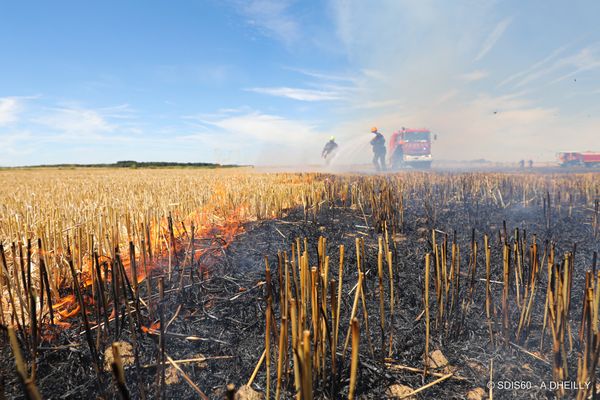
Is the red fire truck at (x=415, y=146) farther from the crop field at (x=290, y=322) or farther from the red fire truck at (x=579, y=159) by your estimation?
the crop field at (x=290, y=322)

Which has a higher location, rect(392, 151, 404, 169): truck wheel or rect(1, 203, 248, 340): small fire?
rect(392, 151, 404, 169): truck wheel

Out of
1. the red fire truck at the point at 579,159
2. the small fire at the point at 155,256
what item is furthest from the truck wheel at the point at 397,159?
the small fire at the point at 155,256

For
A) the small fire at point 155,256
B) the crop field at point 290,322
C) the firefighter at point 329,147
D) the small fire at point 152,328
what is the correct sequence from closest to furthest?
the crop field at point 290,322 < the small fire at point 152,328 < the small fire at point 155,256 < the firefighter at point 329,147

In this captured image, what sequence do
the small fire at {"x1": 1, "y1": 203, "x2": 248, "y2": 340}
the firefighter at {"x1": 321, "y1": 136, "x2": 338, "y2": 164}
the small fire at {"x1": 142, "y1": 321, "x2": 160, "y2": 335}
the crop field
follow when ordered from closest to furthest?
the crop field < the small fire at {"x1": 142, "y1": 321, "x2": 160, "y2": 335} < the small fire at {"x1": 1, "y1": 203, "x2": 248, "y2": 340} < the firefighter at {"x1": 321, "y1": 136, "x2": 338, "y2": 164}

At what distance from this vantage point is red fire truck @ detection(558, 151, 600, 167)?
91.1 ft

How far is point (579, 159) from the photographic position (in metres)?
28.8

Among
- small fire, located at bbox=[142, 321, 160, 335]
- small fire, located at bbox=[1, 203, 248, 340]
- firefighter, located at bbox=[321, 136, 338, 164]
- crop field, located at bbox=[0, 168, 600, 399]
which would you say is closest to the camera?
crop field, located at bbox=[0, 168, 600, 399]

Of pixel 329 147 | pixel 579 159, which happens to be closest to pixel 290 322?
pixel 329 147

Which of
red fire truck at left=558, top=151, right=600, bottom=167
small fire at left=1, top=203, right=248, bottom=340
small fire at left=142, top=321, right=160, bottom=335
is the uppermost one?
red fire truck at left=558, top=151, right=600, bottom=167

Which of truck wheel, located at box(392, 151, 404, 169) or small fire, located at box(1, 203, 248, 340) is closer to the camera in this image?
small fire, located at box(1, 203, 248, 340)

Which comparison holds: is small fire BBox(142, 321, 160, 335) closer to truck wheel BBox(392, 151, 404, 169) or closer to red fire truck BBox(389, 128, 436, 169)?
red fire truck BBox(389, 128, 436, 169)

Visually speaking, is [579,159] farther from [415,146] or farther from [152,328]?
[152,328]

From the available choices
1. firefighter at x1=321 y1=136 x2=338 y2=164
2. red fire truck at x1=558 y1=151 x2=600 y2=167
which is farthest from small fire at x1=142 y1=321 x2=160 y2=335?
red fire truck at x1=558 y1=151 x2=600 y2=167

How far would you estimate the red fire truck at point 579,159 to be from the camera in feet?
91.1
